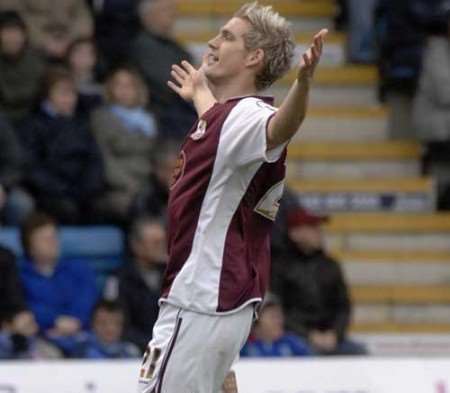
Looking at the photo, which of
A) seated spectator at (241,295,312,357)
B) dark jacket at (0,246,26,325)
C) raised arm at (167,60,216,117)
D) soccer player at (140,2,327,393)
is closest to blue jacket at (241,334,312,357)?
seated spectator at (241,295,312,357)

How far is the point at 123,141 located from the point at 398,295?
6.46 feet

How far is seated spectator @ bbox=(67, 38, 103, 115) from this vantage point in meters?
10.8

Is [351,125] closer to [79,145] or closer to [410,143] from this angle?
[410,143]

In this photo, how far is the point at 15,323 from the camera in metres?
9.16

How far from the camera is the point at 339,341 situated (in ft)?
32.8

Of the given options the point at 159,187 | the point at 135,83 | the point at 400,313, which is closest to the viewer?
the point at 159,187

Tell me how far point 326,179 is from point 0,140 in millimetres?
2583

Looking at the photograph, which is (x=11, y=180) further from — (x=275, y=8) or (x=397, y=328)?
(x=275, y=8)

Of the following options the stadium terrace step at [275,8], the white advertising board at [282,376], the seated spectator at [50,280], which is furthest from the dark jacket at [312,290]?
the stadium terrace step at [275,8]

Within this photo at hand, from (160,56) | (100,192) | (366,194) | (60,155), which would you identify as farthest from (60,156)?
(366,194)

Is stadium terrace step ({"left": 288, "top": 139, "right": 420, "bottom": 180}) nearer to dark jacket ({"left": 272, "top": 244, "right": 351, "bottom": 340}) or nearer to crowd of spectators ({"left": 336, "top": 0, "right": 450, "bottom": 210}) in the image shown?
crowd of spectators ({"left": 336, "top": 0, "right": 450, "bottom": 210})

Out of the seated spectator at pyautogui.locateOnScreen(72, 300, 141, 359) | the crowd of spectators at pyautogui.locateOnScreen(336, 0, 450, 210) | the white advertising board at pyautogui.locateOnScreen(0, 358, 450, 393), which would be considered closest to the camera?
the white advertising board at pyautogui.locateOnScreen(0, 358, 450, 393)

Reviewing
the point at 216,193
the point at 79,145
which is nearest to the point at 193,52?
the point at 79,145

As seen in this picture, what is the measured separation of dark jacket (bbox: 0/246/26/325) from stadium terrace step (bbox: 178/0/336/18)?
3404 mm
